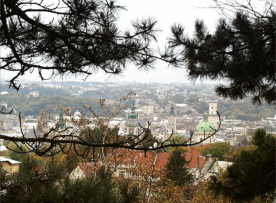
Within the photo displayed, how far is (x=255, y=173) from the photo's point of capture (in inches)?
104

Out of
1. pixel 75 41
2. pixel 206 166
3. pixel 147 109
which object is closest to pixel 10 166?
pixel 75 41

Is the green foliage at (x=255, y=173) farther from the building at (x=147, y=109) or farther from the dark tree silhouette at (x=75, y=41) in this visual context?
the building at (x=147, y=109)

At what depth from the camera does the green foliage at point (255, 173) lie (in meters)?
2.58

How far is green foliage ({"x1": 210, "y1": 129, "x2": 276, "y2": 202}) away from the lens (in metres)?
2.58

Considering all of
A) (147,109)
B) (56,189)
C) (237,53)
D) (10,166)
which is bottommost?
(147,109)

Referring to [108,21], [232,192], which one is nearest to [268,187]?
[232,192]


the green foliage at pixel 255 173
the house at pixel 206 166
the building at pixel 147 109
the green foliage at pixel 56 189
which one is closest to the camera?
the green foliage at pixel 56 189

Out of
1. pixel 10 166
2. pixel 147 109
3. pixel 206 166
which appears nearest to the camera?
pixel 10 166

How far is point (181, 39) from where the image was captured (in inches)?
125

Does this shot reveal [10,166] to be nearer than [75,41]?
Answer: No

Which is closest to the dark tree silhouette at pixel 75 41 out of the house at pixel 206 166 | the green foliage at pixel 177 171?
the green foliage at pixel 177 171

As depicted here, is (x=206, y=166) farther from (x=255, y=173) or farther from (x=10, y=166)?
(x=255, y=173)

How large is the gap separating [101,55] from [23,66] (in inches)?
20.8

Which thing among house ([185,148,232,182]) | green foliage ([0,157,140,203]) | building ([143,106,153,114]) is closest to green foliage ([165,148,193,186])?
house ([185,148,232,182])
